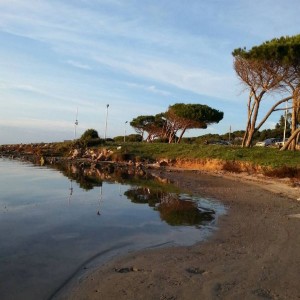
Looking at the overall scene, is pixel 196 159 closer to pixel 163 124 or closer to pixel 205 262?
pixel 205 262

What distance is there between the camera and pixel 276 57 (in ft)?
100

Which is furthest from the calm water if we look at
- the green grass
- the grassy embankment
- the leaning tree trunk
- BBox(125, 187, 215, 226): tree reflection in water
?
the leaning tree trunk

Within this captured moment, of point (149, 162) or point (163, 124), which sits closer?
point (149, 162)

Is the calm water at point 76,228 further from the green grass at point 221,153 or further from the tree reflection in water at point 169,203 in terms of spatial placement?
the green grass at point 221,153

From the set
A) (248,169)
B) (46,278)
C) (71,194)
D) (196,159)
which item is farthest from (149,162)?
(46,278)

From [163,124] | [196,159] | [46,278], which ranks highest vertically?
[163,124]

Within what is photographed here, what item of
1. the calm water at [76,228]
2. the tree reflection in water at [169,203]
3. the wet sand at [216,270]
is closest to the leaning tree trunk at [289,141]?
the tree reflection in water at [169,203]

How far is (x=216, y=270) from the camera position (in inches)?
266

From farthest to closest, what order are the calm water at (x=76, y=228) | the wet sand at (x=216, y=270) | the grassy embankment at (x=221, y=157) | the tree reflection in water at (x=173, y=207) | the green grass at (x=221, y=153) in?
the green grass at (x=221, y=153) → the grassy embankment at (x=221, y=157) → the tree reflection in water at (x=173, y=207) → the calm water at (x=76, y=228) → the wet sand at (x=216, y=270)

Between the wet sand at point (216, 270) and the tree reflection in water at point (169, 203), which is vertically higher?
the tree reflection in water at point (169, 203)

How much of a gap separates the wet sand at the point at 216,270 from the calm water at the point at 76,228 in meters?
0.47

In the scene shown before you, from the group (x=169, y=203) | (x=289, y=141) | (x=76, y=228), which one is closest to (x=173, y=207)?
(x=169, y=203)

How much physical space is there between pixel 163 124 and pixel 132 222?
56788 millimetres

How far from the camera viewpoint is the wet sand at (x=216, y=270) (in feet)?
18.8
